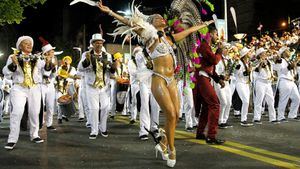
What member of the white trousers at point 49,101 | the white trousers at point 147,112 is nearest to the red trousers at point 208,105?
the white trousers at point 147,112

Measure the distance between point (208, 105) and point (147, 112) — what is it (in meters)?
1.44

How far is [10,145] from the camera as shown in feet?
25.8

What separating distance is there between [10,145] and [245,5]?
1325 inches

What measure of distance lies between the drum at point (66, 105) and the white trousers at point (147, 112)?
3.65 meters

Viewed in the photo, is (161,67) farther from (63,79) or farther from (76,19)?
(76,19)

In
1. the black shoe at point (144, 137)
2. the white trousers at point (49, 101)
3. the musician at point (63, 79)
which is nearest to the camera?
the black shoe at point (144, 137)

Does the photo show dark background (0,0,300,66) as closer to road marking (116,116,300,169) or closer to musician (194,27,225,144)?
musician (194,27,225,144)

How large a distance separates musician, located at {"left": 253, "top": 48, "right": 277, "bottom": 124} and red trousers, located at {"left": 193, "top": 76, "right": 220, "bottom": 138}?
329 centimetres

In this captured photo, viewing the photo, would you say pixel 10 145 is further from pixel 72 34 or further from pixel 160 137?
pixel 72 34

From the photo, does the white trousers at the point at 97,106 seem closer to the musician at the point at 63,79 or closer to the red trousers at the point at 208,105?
the red trousers at the point at 208,105

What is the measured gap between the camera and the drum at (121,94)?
14.0 meters

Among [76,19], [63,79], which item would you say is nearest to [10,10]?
[63,79]

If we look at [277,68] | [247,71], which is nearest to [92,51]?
[247,71]

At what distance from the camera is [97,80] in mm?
9289
